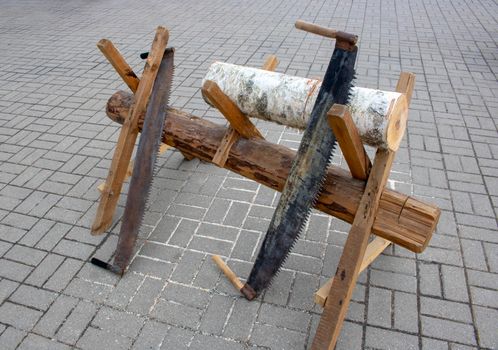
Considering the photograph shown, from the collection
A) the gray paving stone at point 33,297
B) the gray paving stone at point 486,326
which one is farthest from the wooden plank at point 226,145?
the gray paving stone at point 486,326

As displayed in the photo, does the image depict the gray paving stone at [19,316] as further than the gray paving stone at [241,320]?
Yes

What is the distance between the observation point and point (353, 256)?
7.71 ft

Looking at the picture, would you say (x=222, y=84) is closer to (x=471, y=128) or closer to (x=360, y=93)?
(x=360, y=93)

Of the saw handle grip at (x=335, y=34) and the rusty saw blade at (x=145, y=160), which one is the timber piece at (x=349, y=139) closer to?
the saw handle grip at (x=335, y=34)

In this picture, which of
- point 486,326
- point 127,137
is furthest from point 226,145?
point 486,326

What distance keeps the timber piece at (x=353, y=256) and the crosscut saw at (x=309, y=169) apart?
0.28 metres

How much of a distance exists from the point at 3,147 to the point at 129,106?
241cm

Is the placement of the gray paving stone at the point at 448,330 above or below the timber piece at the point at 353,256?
below

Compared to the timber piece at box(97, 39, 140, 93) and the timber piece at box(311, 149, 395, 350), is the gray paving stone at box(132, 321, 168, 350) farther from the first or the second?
the timber piece at box(97, 39, 140, 93)

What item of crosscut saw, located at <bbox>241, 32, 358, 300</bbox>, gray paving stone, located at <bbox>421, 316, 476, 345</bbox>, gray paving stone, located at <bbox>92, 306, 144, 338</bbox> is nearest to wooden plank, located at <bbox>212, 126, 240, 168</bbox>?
crosscut saw, located at <bbox>241, 32, 358, 300</bbox>

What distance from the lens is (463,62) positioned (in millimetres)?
6516

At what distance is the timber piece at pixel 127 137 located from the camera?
125 inches

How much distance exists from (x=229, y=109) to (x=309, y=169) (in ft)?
2.21

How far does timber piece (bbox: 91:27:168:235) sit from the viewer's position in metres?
3.18
